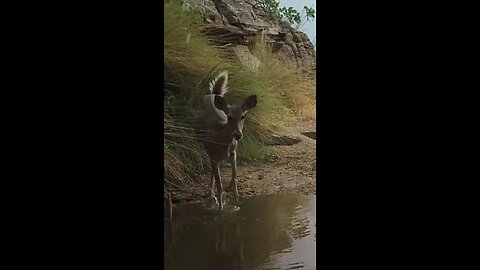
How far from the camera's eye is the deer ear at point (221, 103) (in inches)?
50.0

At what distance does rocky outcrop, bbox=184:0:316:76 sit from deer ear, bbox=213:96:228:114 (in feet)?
0.31

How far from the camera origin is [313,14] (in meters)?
1.34

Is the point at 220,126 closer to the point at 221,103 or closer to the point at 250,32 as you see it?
the point at 221,103

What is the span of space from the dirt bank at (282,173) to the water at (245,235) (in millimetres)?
19

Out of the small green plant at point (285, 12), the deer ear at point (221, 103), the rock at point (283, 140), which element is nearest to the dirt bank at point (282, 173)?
the rock at point (283, 140)

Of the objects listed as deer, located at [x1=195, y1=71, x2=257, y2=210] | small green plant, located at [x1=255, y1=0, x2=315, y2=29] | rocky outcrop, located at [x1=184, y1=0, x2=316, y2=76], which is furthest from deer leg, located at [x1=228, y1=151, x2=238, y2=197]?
small green plant, located at [x1=255, y1=0, x2=315, y2=29]

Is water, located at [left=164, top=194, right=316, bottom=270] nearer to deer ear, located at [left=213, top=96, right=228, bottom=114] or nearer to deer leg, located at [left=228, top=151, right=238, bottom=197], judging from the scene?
deer leg, located at [left=228, top=151, right=238, bottom=197]

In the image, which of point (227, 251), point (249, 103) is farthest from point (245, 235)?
point (249, 103)

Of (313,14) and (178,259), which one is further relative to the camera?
(313,14)
